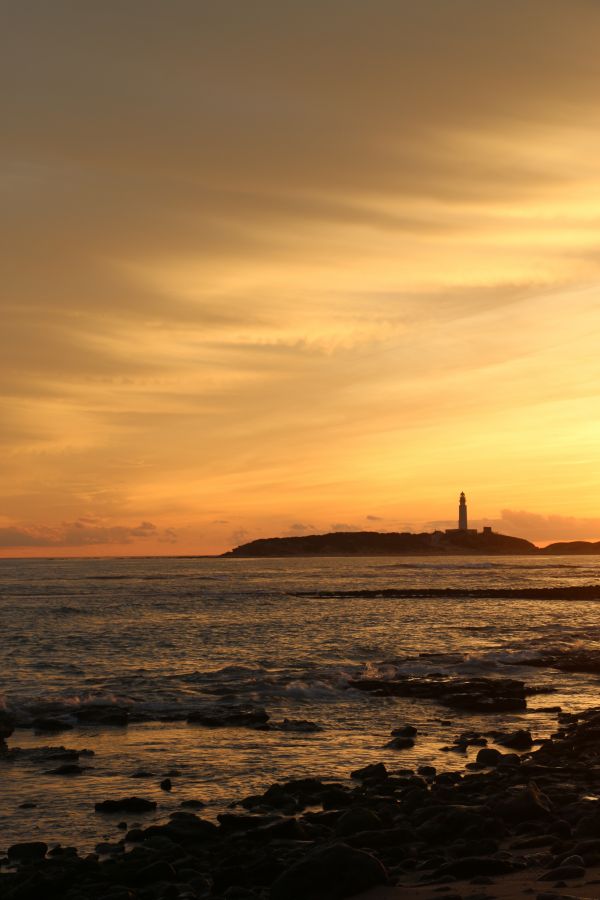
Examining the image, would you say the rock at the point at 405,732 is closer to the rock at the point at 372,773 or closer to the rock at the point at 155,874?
the rock at the point at 372,773

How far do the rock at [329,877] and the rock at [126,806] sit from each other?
521cm

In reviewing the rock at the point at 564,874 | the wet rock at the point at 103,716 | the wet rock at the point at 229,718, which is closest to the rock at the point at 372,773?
the wet rock at the point at 229,718

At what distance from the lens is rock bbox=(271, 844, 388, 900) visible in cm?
1080

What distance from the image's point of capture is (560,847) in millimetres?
12125

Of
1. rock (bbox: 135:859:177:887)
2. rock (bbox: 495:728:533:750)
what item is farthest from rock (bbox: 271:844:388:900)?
rock (bbox: 495:728:533:750)

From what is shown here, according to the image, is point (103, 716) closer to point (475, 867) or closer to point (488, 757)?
point (488, 757)

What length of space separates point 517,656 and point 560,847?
26.3 m

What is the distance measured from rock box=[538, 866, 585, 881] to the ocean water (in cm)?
661

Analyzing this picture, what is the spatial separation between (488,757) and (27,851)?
376 inches

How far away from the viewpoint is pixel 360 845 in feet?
42.5

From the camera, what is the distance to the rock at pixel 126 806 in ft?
51.3

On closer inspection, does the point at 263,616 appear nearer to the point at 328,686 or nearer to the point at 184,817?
the point at 328,686

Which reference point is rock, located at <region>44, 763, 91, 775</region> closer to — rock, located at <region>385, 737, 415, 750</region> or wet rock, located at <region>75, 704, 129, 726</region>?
wet rock, located at <region>75, 704, 129, 726</region>

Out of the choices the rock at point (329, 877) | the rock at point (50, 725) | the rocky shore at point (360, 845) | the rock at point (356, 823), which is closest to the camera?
the rock at point (329, 877)
